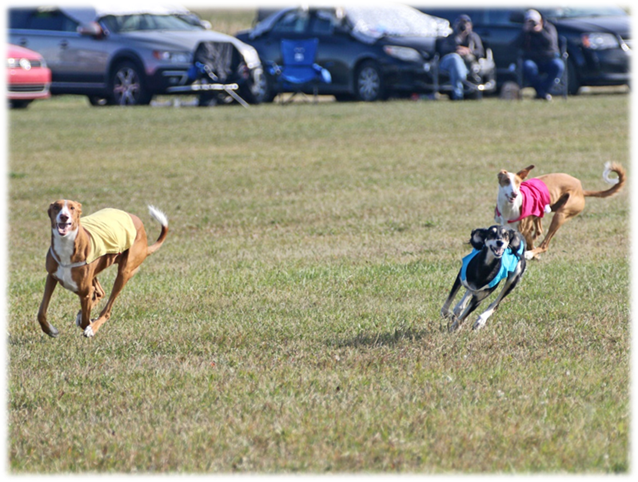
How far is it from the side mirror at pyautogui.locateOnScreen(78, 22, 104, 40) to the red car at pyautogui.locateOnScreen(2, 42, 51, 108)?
100 centimetres

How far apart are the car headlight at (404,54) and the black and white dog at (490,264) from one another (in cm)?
1480

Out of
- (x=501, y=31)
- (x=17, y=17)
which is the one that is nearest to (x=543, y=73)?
(x=501, y=31)

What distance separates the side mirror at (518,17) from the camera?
68.7 feet

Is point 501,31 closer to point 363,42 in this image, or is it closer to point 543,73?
point 543,73

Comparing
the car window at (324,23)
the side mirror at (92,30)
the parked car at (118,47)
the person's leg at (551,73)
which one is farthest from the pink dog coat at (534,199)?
the side mirror at (92,30)

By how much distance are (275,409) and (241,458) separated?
61 cm

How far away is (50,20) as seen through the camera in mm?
21625

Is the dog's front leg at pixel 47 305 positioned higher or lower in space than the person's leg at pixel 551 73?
higher

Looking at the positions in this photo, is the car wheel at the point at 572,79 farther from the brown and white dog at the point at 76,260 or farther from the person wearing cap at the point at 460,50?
the brown and white dog at the point at 76,260

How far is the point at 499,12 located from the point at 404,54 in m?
2.62

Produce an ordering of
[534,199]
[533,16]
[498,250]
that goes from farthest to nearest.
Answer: [533,16], [534,199], [498,250]

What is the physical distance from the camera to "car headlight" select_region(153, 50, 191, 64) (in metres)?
20.2

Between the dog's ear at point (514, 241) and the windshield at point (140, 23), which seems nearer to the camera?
the dog's ear at point (514, 241)

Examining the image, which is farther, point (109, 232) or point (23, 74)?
point (23, 74)
